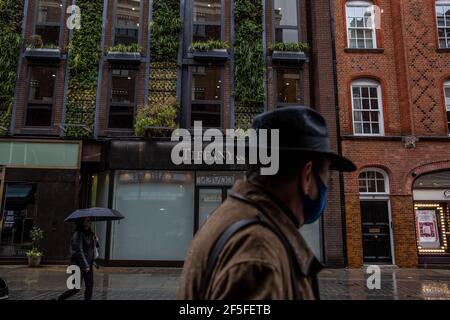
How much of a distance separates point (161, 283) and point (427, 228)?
10.8 m

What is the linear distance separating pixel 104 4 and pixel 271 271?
696 inches

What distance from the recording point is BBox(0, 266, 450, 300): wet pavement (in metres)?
9.48

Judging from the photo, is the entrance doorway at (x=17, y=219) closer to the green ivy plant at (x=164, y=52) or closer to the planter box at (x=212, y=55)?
the green ivy plant at (x=164, y=52)

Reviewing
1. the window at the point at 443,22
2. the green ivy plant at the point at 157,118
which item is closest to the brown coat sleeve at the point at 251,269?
the green ivy plant at the point at 157,118

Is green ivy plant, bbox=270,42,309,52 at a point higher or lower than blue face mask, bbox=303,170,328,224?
higher

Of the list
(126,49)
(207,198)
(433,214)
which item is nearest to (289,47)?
(126,49)

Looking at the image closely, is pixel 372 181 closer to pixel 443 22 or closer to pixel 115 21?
pixel 443 22

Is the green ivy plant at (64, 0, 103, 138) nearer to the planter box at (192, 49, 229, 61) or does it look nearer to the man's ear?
the planter box at (192, 49, 229, 61)

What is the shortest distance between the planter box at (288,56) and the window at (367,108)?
8.25ft

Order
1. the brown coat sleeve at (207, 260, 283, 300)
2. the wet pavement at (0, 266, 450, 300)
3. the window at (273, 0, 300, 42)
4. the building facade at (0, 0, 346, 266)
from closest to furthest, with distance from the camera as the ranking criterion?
1. the brown coat sleeve at (207, 260, 283, 300)
2. the wet pavement at (0, 266, 450, 300)
3. the building facade at (0, 0, 346, 266)
4. the window at (273, 0, 300, 42)

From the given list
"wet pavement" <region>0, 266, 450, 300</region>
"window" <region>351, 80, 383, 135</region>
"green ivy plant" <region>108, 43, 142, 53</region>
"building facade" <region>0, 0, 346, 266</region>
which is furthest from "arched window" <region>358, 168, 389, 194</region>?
"green ivy plant" <region>108, 43, 142, 53</region>

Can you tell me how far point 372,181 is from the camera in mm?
16219

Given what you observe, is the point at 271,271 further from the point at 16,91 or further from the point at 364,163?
the point at 16,91

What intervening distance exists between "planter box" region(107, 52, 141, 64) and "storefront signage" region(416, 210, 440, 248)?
12728 mm
